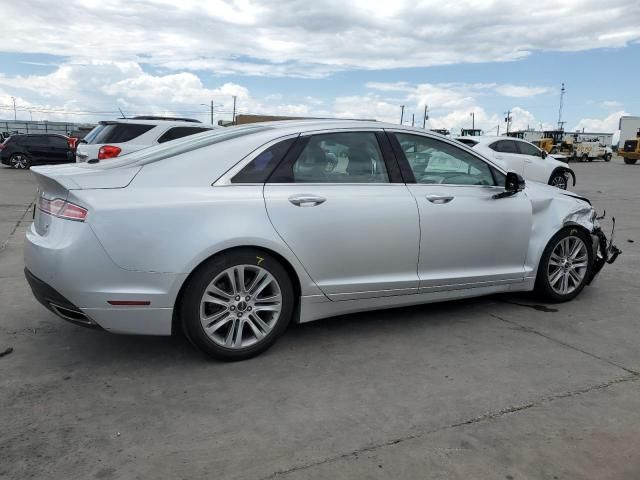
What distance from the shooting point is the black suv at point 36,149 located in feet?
74.2

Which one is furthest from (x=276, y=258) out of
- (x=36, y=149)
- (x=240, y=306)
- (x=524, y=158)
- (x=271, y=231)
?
(x=36, y=149)

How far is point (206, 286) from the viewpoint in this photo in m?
3.46

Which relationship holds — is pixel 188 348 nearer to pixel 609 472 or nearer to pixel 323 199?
pixel 323 199

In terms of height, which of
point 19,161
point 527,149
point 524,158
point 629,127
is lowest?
point 19,161

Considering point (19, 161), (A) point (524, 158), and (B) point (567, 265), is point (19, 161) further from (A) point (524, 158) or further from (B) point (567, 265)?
(B) point (567, 265)

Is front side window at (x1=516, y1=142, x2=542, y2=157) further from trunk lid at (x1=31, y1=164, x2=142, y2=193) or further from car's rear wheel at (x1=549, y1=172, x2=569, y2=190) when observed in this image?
trunk lid at (x1=31, y1=164, x2=142, y2=193)

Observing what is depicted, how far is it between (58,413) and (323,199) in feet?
6.60

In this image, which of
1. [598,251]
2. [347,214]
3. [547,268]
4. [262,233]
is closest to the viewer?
[262,233]

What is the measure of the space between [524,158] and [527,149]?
0.45 metres

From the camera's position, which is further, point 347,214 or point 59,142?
point 59,142

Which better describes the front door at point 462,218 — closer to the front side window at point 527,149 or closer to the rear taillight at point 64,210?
the rear taillight at point 64,210

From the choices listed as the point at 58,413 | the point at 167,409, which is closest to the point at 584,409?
the point at 167,409

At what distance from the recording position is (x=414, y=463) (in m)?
2.59

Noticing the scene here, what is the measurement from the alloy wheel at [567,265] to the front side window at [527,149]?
Result: 34.9 feet
